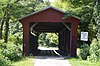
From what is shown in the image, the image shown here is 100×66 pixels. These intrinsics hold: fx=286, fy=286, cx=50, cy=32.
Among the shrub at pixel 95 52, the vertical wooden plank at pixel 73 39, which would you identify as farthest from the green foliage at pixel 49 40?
the shrub at pixel 95 52

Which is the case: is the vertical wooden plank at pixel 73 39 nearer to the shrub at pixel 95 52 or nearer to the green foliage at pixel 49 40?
the shrub at pixel 95 52

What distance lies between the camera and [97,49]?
19844 mm

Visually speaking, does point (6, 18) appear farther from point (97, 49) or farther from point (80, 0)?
point (97, 49)

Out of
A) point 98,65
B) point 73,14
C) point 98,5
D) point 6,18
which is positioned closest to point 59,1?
point 6,18

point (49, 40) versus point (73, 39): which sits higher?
point (73, 39)

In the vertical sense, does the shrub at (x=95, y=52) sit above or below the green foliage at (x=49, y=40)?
above

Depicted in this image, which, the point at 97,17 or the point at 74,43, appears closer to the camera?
the point at 97,17

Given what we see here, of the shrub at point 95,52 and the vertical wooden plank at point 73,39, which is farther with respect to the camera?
the vertical wooden plank at point 73,39

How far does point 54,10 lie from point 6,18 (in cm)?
709

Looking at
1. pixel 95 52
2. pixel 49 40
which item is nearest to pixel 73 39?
pixel 95 52

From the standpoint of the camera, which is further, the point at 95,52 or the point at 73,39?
the point at 73,39

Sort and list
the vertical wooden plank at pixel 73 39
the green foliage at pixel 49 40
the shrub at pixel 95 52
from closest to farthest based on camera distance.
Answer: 1. the shrub at pixel 95 52
2. the vertical wooden plank at pixel 73 39
3. the green foliage at pixel 49 40

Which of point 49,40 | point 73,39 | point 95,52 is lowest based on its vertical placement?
point 49,40

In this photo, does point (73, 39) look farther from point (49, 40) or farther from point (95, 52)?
point (49, 40)
